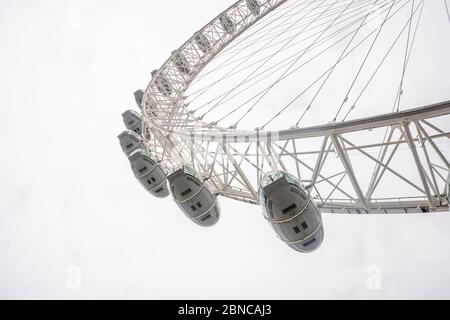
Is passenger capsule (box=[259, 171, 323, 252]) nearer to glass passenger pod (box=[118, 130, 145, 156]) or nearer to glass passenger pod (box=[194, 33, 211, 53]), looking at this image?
glass passenger pod (box=[118, 130, 145, 156])

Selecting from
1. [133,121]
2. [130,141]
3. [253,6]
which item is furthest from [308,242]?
[253,6]

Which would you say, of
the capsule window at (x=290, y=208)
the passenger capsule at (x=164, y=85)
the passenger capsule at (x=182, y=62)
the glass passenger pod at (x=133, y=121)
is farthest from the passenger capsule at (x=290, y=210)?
the glass passenger pod at (x=133, y=121)

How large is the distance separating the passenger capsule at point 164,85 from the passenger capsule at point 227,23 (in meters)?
6.17

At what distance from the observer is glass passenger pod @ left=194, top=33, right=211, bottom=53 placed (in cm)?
2680

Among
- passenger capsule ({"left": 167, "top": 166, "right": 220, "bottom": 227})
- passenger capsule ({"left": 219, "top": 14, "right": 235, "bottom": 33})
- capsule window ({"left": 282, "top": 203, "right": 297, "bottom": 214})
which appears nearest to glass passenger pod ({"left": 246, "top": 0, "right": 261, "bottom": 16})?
passenger capsule ({"left": 219, "top": 14, "right": 235, "bottom": 33})

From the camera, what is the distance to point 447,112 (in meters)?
8.84

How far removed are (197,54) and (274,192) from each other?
19100mm

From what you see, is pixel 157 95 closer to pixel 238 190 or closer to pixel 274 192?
pixel 238 190

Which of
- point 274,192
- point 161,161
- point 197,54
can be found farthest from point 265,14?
point 274,192

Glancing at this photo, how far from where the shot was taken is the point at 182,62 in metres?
26.7

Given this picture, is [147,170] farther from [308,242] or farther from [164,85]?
[308,242]

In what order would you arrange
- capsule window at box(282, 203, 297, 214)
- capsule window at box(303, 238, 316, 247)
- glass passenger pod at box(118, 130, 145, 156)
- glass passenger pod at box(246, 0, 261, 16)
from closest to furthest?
capsule window at box(282, 203, 297, 214), capsule window at box(303, 238, 316, 247), glass passenger pod at box(118, 130, 145, 156), glass passenger pod at box(246, 0, 261, 16)

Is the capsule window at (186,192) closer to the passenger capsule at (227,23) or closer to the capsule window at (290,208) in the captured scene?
the capsule window at (290,208)

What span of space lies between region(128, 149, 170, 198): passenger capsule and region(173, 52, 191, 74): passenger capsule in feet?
31.1
